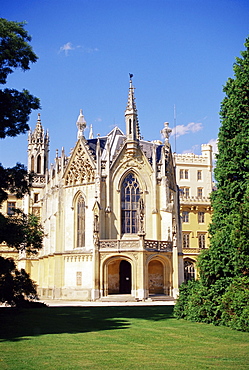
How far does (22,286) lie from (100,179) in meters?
21.8

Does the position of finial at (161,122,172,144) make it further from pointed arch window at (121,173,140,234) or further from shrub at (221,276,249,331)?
shrub at (221,276,249,331)

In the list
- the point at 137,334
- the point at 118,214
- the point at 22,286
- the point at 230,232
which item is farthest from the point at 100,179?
the point at 137,334

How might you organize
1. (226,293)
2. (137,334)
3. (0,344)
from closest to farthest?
(0,344)
(137,334)
(226,293)

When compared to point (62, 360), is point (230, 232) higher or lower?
higher

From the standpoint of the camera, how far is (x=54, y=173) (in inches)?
2057

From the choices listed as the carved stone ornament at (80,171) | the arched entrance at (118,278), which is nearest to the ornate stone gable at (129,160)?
the carved stone ornament at (80,171)

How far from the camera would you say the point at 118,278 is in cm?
4378

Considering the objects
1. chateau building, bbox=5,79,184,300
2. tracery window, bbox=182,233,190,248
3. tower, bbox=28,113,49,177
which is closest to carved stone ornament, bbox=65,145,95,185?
chateau building, bbox=5,79,184,300

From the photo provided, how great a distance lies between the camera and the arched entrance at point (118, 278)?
142 feet

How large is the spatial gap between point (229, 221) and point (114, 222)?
80.0 ft

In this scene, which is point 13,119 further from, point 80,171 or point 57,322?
point 80,171

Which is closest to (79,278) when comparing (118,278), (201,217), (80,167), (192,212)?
(118,278)

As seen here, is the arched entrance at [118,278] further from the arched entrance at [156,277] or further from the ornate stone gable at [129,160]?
the ornate stone gable at [129,160]

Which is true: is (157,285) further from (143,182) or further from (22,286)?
(22,286)
